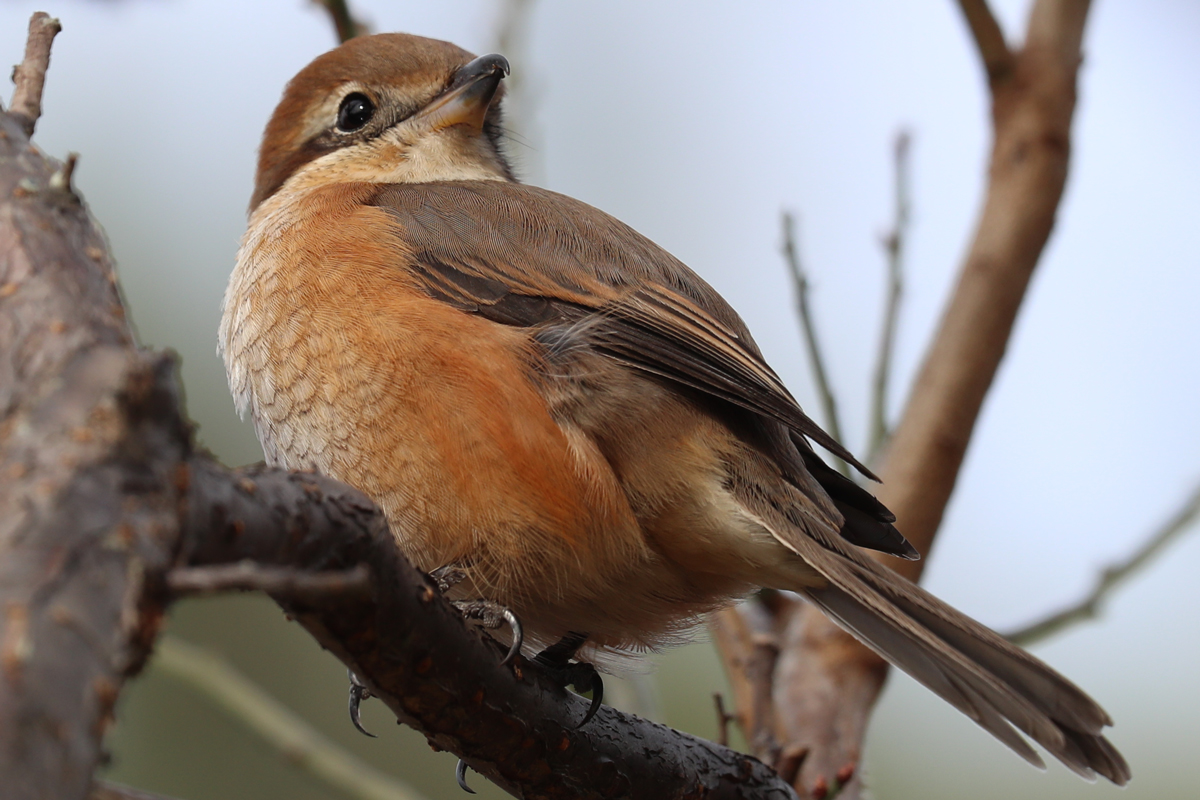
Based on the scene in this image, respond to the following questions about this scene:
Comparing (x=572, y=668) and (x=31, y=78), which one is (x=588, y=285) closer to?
(x=572, y=668)

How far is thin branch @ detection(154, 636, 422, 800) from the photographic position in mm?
3975

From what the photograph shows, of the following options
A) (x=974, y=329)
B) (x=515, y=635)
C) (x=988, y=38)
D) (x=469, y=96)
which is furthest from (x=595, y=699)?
(x=988, y=38)

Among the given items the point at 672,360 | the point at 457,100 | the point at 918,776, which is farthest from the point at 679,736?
the point at 918,776

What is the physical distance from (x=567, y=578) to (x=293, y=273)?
131 centimetres

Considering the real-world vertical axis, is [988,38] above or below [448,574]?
above

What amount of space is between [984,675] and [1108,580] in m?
1.75

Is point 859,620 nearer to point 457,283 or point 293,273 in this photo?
point 457,283

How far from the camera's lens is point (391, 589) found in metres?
2.06

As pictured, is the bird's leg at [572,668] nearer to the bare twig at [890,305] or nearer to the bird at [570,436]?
the bird at [570,436]

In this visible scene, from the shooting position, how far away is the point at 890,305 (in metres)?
4.80

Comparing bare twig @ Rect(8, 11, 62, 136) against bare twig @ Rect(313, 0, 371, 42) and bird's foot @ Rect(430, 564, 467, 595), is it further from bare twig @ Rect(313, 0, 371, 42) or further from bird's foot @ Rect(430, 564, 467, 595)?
bare twig @ Rect(313, 0, 371, 42)

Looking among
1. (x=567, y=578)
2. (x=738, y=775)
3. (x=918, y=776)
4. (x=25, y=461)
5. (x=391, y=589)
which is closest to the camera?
(x=25, y=461)

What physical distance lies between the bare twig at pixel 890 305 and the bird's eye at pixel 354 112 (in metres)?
2.19

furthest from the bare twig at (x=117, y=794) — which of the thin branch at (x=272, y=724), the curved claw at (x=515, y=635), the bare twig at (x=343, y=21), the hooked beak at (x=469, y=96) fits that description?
the bare twig at (x=343, y=21)
